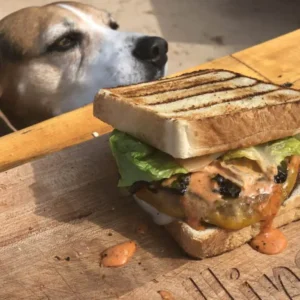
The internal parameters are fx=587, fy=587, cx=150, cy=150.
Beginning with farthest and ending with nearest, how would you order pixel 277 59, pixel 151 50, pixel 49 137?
pixel 151 50 → pixel 277 59 → pixel 49 137

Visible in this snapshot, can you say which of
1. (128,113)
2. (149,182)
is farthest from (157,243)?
(128,113)

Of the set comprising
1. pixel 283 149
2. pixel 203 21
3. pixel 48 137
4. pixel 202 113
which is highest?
pixel 202 113

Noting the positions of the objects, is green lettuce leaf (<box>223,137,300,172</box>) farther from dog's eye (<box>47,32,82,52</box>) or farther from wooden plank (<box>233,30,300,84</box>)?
dog's eye (<box>47,32,82,52</box>)

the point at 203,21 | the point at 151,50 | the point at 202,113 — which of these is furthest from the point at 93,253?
the point at 203,21

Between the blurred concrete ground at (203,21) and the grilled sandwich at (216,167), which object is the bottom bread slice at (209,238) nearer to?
the grilled sandwich at (216,167)

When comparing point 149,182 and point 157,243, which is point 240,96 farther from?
point 157,243

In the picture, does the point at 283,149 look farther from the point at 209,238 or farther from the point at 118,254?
the point at 118,254

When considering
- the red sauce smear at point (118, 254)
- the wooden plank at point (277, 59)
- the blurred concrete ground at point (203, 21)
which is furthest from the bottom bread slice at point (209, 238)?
the blurred concrete ground at point (203, 21)
